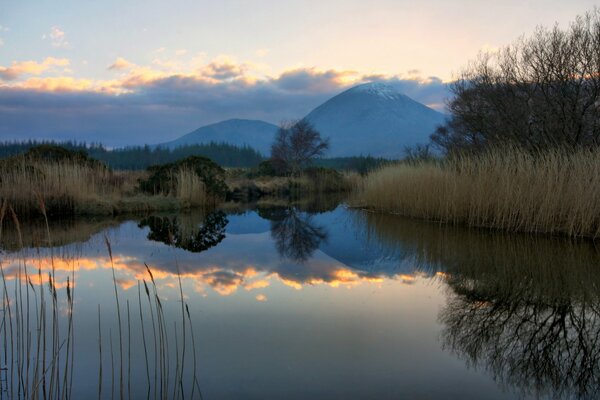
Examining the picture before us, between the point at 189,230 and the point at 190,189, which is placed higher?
the point at 190,189

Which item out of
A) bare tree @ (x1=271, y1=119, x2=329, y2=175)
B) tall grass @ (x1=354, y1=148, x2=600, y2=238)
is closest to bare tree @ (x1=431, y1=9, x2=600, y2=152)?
tall grass @ (x1=354, y1=148, x2=600, y2=238)

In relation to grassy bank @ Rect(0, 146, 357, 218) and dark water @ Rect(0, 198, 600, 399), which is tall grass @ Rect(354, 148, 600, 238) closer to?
dark water @ Rect(0, 198, 600, 399)

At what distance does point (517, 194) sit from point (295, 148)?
1213 inches

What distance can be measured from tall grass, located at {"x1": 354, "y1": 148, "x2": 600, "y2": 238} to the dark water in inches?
28.8

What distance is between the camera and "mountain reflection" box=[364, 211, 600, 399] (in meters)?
3.09

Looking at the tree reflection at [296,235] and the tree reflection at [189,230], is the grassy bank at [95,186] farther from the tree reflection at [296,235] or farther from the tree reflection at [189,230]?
the tree reflection at [296,235]

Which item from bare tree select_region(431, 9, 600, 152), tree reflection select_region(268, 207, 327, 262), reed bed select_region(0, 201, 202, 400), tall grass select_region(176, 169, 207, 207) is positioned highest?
bare tree select_region(431, 9, 600, 152)

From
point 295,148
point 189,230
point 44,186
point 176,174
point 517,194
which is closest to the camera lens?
point 517,194

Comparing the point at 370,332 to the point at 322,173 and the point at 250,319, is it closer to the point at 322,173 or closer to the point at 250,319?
the point at 250,319

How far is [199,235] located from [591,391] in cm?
809

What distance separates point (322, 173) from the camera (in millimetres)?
34625

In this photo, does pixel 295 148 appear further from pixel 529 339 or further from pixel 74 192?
pixel 529 339

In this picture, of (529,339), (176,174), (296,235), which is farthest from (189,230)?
(529,339)

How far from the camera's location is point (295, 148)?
129ft
